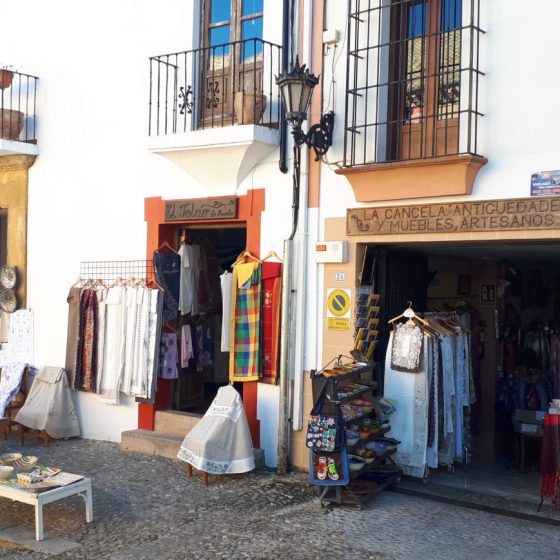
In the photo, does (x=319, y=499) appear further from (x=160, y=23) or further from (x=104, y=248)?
(x=160, y=23)

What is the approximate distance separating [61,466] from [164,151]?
11.6 ft

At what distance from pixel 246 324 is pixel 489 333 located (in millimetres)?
2929

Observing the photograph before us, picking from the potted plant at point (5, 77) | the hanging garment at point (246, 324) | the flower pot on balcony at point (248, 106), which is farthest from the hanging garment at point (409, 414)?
the potted plant at point (5, 77)

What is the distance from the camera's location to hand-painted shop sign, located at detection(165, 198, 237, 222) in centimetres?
845

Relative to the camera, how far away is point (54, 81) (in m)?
10.0

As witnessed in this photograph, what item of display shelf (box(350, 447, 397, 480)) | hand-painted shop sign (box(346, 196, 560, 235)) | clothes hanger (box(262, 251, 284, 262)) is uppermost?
hand-painted shop sign (box(346, 196, 560, 235))

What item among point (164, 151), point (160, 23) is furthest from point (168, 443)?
point (160, 23)

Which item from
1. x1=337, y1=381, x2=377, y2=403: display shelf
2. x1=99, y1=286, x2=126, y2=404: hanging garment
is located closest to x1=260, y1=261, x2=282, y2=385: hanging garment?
x1=337, y1=381, x2=377, y2=403: display shelf

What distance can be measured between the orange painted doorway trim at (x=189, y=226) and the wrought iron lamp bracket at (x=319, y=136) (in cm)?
90

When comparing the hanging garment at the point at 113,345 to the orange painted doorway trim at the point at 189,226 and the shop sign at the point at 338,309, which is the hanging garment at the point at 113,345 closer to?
the orange painted doorway trim at the point at 189,226

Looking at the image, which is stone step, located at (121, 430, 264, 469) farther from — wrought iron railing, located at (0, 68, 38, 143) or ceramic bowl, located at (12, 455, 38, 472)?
wrought iron railing, located at (0, 68, 38, 143)

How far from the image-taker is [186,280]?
368 inches

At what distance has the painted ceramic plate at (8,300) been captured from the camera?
34.1ft

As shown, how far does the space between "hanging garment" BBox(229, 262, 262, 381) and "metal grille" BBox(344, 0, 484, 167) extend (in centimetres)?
162
